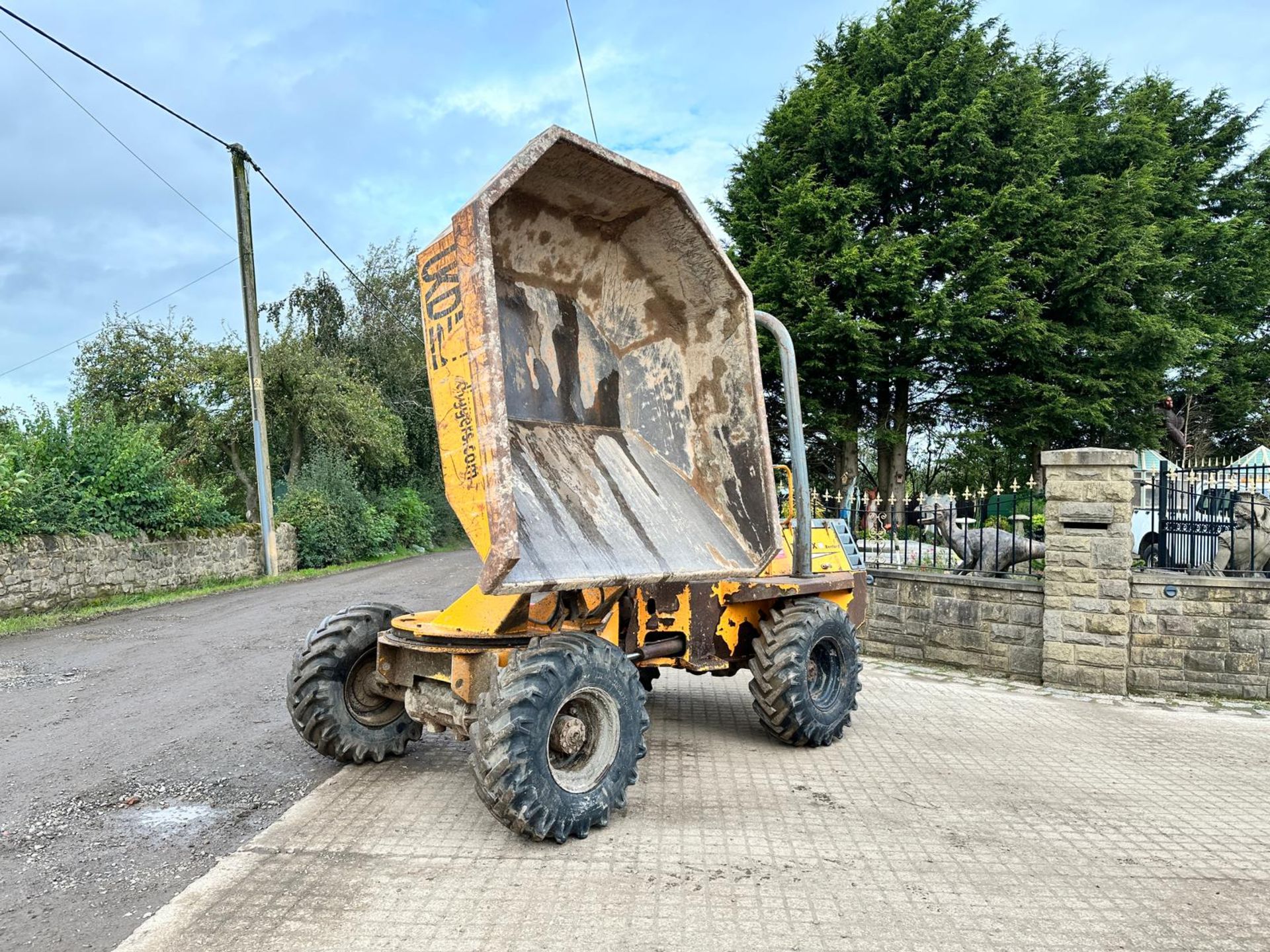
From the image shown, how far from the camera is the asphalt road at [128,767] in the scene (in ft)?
11.2

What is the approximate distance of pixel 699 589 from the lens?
5.20 metres

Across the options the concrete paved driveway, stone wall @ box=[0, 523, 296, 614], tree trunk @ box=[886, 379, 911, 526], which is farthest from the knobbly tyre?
tree trunk @ box=[886, 379, 911, 526]

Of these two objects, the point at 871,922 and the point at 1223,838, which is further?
the point at 1223,838

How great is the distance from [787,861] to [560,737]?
1.17 m

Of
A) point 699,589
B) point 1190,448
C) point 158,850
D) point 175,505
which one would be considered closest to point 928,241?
point 1190,448

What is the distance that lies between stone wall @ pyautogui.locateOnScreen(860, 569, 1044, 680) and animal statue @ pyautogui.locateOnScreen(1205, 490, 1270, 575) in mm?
1859

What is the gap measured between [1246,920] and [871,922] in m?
1.53

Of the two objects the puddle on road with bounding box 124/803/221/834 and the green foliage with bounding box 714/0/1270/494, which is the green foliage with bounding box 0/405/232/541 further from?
the green foliage with bounding box 714/0/1270/494

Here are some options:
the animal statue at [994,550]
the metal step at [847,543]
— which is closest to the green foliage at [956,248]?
the animal statue at [994,550]

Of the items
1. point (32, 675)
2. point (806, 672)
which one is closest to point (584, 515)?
point (806, 672)

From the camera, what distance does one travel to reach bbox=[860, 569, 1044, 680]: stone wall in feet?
27.2

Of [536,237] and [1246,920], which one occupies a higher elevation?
[536,237]

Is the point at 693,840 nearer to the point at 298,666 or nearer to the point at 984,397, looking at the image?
the point at 298,666

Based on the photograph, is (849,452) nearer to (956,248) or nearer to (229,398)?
(956,248)
